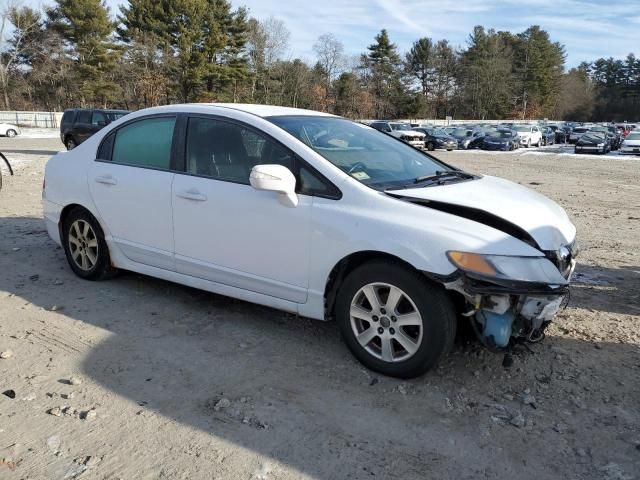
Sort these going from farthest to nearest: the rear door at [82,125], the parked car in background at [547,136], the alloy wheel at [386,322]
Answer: the parked car in background at [547,136] < the rear door at [82,125] < the alloy wheel at [386,322]

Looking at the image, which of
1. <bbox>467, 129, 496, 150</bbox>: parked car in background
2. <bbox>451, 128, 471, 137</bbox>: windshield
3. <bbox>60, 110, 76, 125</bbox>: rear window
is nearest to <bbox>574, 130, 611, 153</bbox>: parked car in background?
<bbox>467, 129, 496, 150</bbox>: parked car in background

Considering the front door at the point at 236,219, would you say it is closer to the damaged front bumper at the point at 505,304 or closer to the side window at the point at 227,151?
the side window at the point at 227,151

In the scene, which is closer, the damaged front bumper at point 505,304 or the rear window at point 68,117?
the damaged front bumper at point 505,304

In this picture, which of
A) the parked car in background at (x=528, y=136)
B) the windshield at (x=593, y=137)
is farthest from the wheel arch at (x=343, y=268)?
the parked car in background at (x=528, y=136)

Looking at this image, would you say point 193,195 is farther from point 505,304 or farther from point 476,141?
point 476,141

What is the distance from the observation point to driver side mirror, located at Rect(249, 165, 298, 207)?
3531 mm

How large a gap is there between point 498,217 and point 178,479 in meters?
2.25

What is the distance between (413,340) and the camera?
10.9ft

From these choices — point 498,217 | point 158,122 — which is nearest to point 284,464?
point 498,217

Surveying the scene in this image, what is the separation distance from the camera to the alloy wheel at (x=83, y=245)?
16.4 ft

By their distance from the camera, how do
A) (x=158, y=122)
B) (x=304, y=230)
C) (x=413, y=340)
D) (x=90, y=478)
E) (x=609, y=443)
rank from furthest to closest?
(x=158, y=122), (x=304, y=230), (x=413, y=340), (x=609, y=443), (x=90, y=478)

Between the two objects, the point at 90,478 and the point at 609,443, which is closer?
the point at 90,478

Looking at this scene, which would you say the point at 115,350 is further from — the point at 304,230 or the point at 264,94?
the point at 264,94

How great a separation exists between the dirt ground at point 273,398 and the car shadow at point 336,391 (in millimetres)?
10
